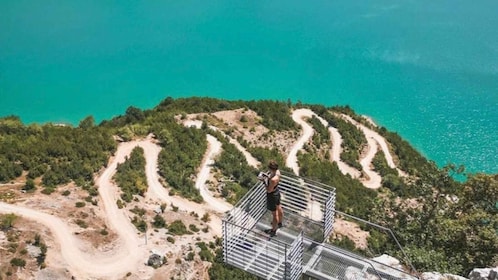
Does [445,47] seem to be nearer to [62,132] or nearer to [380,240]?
[380,240]

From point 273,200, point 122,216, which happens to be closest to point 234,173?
point 122,216

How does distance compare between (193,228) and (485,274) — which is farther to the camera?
(193,228)

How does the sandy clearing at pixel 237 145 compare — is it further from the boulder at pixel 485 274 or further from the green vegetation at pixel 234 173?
the boulder at pixel 485 274

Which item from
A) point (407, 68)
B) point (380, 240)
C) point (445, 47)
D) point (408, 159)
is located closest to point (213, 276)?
point (380, 240)

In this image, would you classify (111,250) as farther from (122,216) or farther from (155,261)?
(122,216)

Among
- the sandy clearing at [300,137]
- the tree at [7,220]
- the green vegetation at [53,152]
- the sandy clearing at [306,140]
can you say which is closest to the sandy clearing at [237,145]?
the sandy clearing at [300,137]
